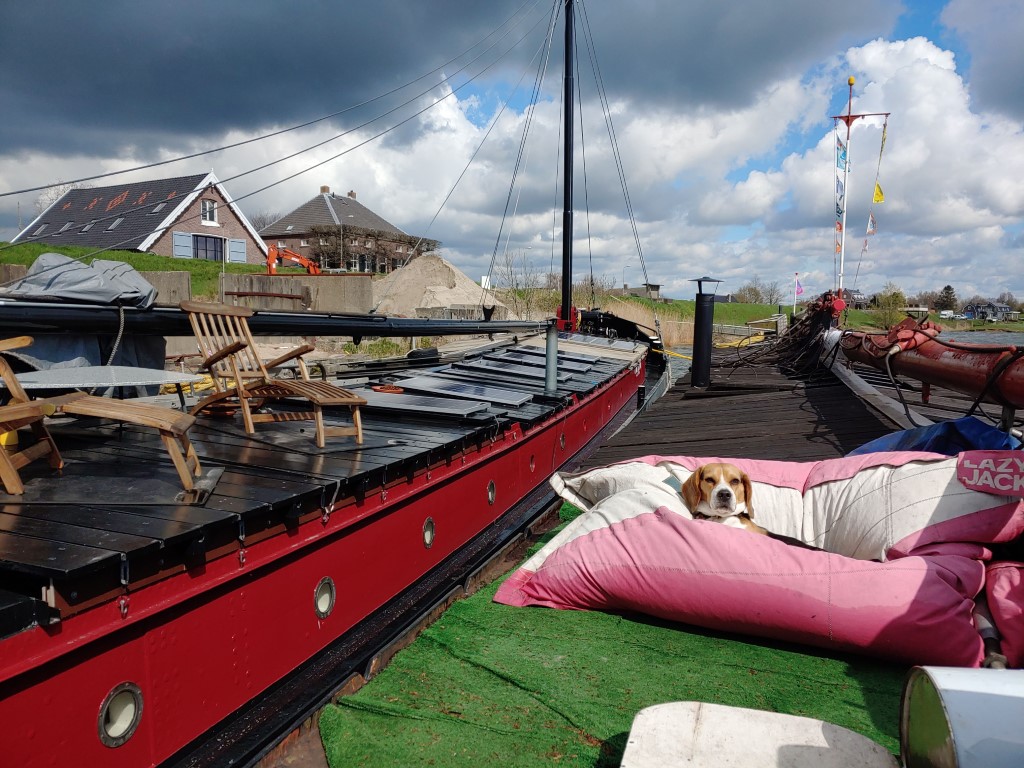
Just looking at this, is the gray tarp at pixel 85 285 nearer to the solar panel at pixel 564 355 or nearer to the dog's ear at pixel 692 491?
the dog's ear at pixel 692 491

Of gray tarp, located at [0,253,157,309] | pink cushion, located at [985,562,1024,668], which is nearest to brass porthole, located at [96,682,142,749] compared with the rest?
gray tarp, located at [0,253,157,309]

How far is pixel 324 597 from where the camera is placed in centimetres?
366

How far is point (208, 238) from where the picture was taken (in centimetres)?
3747

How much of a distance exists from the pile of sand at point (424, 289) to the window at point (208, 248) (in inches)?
556

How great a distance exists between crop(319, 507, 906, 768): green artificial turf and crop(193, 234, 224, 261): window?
123 ft

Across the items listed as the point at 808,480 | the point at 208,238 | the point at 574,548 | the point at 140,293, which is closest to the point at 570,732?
the point at 574,548

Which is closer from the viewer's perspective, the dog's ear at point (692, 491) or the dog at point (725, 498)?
the dog at point (725, 498)

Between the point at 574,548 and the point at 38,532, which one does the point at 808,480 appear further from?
the point at 38,532

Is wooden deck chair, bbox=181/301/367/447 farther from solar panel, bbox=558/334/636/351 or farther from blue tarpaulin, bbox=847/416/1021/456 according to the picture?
solar panel, bbox=558/334/636/351

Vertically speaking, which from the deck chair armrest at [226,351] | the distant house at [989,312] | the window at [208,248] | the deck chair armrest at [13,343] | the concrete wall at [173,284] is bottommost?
→ the distant house at [989,312]

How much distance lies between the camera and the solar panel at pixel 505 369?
907 cm

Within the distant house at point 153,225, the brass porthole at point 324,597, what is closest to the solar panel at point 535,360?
the brass porthole at point 324,597

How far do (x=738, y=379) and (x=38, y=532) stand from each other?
10759 mm

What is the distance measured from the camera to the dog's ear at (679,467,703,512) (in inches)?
167
